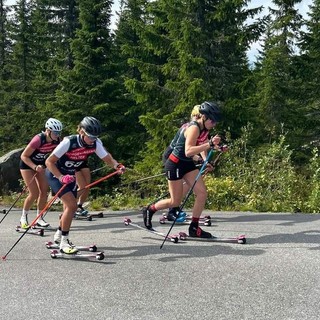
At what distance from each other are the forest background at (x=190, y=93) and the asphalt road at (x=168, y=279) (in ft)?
7.72

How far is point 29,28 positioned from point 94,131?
99.2 feet

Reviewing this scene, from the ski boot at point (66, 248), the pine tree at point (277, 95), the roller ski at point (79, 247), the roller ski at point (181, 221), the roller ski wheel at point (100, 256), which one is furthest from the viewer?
the pine tree at point (277, 95)

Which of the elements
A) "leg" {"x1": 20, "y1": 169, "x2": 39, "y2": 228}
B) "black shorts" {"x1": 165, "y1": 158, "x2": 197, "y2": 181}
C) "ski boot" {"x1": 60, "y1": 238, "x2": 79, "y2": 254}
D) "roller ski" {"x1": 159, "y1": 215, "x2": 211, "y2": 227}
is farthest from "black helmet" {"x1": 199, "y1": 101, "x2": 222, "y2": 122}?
"leg" {"x1": 20, "y1": 169, "x2": 39, "y2": 228}

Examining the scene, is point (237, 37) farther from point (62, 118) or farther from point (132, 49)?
point (62, 118)

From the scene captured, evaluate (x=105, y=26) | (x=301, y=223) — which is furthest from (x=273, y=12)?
(x=301, y=223)

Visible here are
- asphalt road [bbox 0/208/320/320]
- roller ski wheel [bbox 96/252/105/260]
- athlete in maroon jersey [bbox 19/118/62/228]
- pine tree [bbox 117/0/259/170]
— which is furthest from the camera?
pine tree [bbox 117/0/259/170]

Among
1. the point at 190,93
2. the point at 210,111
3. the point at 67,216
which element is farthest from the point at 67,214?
the point at 190,93

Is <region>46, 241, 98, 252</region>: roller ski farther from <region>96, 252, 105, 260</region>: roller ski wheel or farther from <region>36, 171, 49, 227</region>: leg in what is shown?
<region>36, 171, 49, 227</region>: leg

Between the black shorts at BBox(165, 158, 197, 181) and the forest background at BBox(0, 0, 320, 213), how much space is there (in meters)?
1.20

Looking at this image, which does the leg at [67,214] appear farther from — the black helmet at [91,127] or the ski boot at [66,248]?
the black helmet at [91,127]

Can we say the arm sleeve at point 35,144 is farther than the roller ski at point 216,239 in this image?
Yes

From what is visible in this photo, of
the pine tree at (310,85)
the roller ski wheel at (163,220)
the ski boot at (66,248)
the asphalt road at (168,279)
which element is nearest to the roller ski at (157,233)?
the asphalt road at (168,279)

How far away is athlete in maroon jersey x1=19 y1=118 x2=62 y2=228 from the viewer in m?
8.19

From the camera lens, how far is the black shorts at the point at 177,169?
7375 millimetres
